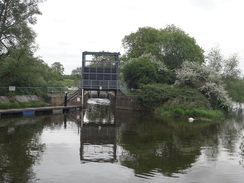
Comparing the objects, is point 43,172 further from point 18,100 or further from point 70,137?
point 18,100

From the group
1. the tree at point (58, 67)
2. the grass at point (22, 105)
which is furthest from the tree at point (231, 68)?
the tree at point (58, 67)

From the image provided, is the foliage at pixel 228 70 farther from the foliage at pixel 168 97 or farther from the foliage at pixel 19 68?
the foliage at pixel 19 68

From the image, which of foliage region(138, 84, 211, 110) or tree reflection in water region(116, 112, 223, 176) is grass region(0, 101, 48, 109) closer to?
foliage region(138, 84, 211, 110)

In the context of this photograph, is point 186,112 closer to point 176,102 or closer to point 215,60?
point 176,102

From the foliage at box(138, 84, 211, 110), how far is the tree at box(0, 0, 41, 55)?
56.3 feet

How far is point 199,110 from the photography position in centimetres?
3167

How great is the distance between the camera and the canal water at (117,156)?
10.9 metres

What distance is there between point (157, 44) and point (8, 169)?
45082 mm

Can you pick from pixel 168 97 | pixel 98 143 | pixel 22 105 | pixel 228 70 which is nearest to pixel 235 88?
pixel 228 70

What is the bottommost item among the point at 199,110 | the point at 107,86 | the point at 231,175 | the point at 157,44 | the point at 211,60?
the point at 231,175

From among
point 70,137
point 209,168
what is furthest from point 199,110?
point 209,168

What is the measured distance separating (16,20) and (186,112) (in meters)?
22.3

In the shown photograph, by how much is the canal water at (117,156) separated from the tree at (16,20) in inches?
548

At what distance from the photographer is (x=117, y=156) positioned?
46.0ft
